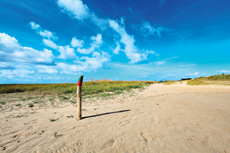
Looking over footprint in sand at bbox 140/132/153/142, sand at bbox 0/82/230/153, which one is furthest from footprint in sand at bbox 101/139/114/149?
footprint in sand at bbox 140/132/153/142

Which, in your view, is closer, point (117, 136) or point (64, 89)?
point (117, 136)

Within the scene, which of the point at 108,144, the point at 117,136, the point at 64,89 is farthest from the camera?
the point at 64,89

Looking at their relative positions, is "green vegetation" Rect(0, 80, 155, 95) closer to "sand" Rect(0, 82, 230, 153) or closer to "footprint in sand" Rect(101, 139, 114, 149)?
"sand" Rect(0, 82, 230, 153)

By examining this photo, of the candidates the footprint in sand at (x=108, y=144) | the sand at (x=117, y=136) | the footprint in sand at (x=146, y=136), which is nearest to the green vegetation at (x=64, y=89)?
the sand at (x=117, y=136)

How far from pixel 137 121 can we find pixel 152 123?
0.65 metres

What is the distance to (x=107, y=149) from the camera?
3.06 m

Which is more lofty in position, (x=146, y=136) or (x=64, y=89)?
(x=64, y=89)

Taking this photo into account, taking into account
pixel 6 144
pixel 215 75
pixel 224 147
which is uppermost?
pixel 215 75

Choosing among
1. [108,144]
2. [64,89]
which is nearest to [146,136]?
[108,144]

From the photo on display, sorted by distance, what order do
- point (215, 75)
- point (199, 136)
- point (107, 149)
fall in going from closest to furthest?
1. point (107, 149)
2. point (199, 136)
3. point (215, 75)

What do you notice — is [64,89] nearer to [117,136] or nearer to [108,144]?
[117,136]

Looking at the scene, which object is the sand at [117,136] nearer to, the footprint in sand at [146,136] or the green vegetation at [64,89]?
the footprint in sand at [146,136]

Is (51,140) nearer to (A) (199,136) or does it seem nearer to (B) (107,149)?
(B) (107,149)

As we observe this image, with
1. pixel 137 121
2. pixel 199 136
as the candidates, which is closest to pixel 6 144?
pixel 137 121
